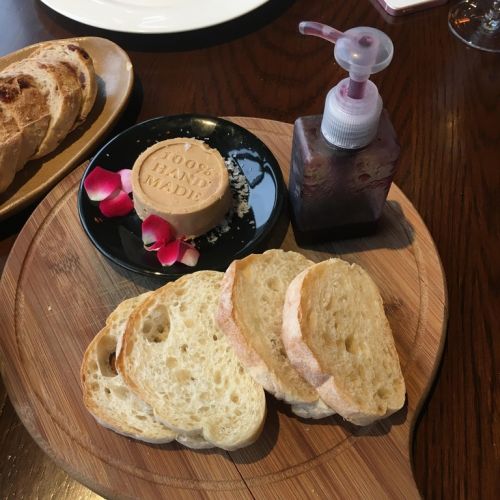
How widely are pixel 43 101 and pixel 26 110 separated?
6 cm

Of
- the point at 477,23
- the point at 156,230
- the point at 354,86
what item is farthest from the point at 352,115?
the point at 477,23

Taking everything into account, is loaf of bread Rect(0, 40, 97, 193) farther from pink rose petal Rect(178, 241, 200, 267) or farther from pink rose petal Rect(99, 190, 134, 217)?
pink rose petal Rect(178, 241, 200, 267)

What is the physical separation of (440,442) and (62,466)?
0.78 m

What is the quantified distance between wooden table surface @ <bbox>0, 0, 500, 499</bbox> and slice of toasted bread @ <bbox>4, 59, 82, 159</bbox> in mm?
177

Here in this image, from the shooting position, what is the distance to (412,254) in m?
1.32

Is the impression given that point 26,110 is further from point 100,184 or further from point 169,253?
point 169,253

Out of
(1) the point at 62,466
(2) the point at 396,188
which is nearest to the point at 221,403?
(1) the point at 62,466

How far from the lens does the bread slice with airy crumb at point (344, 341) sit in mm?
1018

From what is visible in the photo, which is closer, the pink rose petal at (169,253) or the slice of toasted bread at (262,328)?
the slice of toasted bread at (262,328)

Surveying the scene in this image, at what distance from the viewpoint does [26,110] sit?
1477 mm

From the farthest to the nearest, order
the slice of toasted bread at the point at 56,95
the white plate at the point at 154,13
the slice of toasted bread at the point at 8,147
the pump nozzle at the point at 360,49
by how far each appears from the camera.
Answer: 1. the white plate at the point at 154,13
2. the slice of toasted bread at the point at 56,95
3. the slice of toasted bread at the point at 8,147
4. the pump nozzle at the point at 360,49

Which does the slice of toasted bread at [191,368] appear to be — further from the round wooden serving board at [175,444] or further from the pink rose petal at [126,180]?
the pink rose petal at [126,180]

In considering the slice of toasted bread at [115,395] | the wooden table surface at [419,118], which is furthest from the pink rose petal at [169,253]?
the wooden table surface at [419,118]

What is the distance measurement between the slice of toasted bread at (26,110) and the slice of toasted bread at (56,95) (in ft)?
0.06
